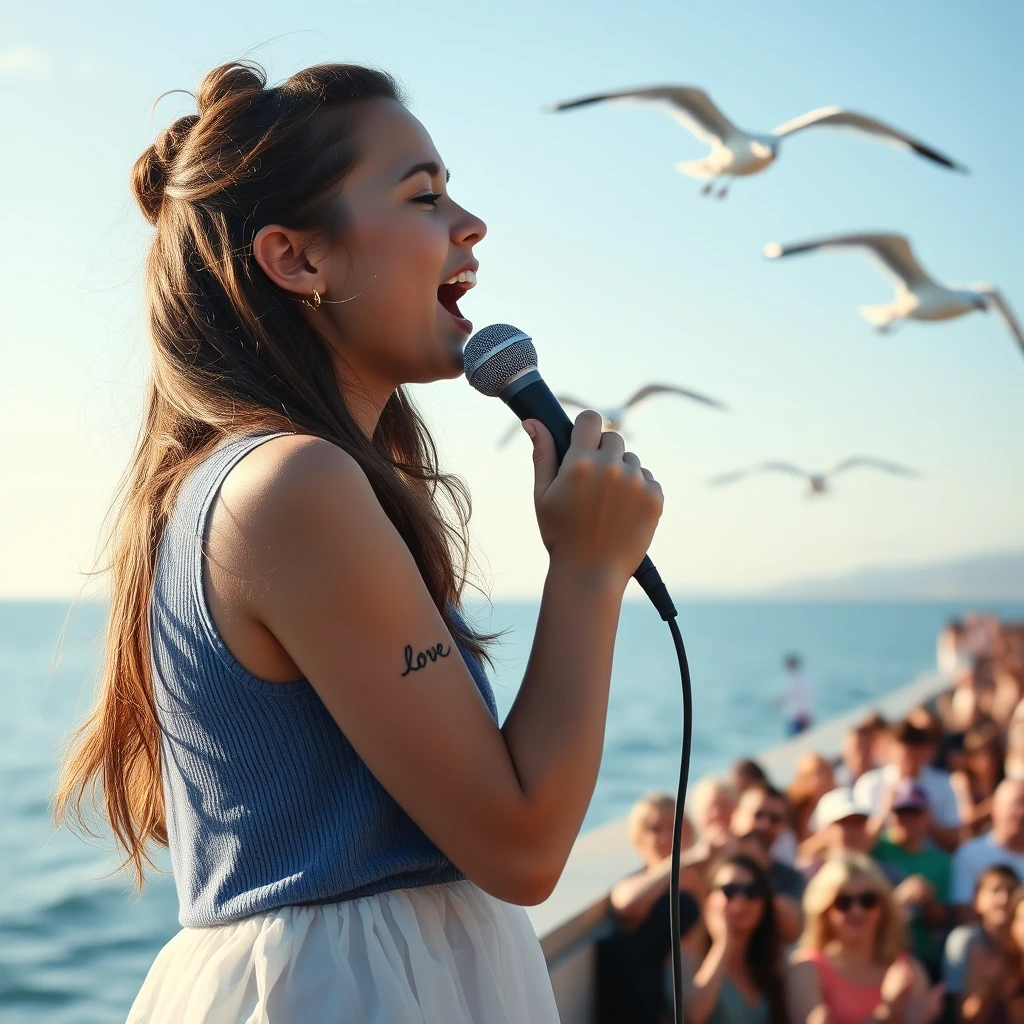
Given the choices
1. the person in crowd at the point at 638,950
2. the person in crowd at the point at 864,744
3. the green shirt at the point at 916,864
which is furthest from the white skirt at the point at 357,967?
the person in crowd at the point at 864,744

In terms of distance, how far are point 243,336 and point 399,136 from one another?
Answer: 0.85 feet

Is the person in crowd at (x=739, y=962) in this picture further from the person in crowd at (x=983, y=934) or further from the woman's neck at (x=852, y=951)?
the person in crowd at (x=983, y=934)

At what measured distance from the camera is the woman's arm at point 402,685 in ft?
3.15

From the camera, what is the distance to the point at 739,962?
11.1ft

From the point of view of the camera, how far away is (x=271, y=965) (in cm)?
98

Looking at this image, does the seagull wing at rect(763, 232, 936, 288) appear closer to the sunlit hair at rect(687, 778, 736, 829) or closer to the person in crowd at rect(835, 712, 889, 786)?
the person in crowd at rect(835, 712, 889, 786)

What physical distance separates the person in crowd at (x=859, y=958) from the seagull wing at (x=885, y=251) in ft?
16.6

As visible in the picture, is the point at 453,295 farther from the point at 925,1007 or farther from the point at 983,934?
the point at 983,934

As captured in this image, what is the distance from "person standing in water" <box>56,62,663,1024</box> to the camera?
968 mm

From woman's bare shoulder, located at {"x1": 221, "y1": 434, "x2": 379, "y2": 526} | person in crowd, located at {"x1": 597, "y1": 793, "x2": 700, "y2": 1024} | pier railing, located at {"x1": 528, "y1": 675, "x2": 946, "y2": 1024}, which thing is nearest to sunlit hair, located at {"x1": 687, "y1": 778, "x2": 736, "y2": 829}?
pier railing, located at {"x1": 528, "y1": 675, "x2": 946, "y2": 1024}

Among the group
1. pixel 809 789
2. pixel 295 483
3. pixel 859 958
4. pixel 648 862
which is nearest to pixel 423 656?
pixel 295 483

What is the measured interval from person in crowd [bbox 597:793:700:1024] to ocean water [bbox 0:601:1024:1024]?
2.55 ft

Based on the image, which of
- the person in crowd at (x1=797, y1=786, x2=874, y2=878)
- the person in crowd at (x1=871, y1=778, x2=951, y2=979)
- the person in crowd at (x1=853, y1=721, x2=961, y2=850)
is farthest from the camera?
the person in crowd at (x1=853, y1=721, x2=961, y2=850)

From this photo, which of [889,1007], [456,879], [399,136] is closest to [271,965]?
[456,879]
